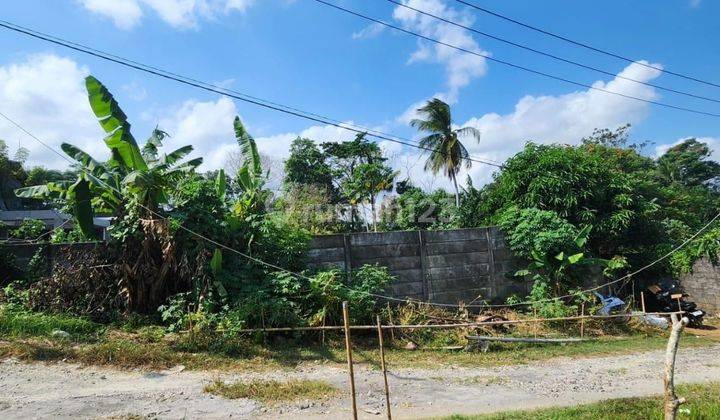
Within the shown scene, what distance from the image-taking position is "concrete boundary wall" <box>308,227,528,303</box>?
989cm

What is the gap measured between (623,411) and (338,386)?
11.3ft

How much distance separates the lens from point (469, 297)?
1074 centimetres

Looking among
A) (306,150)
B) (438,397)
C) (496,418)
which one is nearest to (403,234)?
(438,397)

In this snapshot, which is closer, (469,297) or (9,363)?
(9,363)

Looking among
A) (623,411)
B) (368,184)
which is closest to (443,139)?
(368,184)

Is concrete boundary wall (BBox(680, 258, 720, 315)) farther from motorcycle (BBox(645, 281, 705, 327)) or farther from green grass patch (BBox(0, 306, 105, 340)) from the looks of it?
green grass patch (BBox(0, 306, 105, 340))

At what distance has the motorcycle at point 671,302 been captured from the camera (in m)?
11.6

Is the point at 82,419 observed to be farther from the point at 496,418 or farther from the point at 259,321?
the point at 496,418

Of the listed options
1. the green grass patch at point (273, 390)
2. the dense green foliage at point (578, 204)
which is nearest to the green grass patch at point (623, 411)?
the green grass patch at point (273, 390)

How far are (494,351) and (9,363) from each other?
777cm

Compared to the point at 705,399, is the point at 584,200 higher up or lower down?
higher up

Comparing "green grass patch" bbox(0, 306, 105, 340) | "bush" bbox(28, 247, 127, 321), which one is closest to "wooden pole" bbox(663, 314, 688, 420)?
"green grass patch" bbox(0, 306, 105, 340)

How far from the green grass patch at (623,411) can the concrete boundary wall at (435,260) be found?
4.96 metres

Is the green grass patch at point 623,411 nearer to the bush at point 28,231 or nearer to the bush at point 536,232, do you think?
the bush at point 536,232
